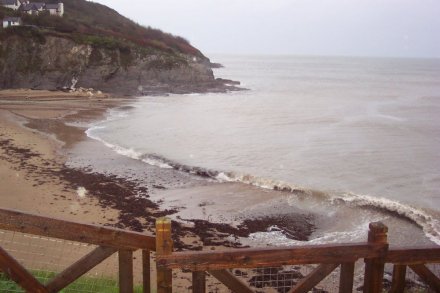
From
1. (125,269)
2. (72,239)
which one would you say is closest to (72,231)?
(72,239)

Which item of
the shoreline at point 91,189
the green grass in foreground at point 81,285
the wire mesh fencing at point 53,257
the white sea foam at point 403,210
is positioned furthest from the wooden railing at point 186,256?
the white sea foam at point 403,210

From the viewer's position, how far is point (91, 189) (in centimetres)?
1677

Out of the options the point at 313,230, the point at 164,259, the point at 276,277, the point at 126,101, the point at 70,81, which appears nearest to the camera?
the point at 164,259

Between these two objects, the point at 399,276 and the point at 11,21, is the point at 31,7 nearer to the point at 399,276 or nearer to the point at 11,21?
the point at 11,21

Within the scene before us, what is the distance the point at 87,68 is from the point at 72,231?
57.7 meters

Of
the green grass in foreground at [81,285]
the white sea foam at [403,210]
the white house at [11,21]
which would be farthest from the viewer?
the white house at [11,21]

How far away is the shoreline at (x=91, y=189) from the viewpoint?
1323 cm

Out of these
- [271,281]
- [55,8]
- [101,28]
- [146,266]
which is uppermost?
[55,8]

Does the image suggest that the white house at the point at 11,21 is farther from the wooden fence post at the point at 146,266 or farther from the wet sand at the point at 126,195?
the wooden fence post at the point at 146,266

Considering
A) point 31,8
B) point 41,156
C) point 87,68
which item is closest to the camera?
point 41,156

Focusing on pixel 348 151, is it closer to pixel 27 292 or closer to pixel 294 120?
pixel 294 120

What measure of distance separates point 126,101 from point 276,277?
44.8 metres

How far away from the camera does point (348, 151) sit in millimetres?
27062

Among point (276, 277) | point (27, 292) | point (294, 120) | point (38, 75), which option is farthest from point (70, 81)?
point (27, 292)
